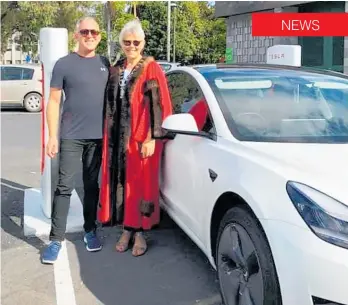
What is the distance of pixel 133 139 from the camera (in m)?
4.01

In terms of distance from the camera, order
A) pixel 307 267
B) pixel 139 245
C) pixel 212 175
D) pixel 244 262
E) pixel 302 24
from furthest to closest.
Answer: pixel 302 24 < pixel 139 245 < pixel 212 175 < pixel 244 262 < pixel 307 267

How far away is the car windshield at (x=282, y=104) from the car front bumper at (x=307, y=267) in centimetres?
90

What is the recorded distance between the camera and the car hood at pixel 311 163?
2.43m

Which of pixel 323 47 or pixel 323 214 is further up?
pixel 323 47

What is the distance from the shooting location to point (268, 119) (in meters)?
3.45

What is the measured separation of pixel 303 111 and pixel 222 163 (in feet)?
2.60

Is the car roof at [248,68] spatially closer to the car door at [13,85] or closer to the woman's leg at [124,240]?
the woman's leg at [124,240]

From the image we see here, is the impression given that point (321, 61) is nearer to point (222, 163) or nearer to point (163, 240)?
point (163, 240)

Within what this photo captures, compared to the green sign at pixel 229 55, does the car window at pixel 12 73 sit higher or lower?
lower

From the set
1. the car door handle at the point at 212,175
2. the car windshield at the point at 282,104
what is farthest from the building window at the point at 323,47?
the car door handle at the point at 212,175

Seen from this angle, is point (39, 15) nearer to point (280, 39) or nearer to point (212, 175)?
point (280, 39)

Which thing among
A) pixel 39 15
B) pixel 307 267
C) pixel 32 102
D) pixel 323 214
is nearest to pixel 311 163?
pixel 323 214

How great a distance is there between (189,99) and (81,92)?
2.70 feet

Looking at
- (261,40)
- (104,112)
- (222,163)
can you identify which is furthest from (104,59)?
(261,40)
